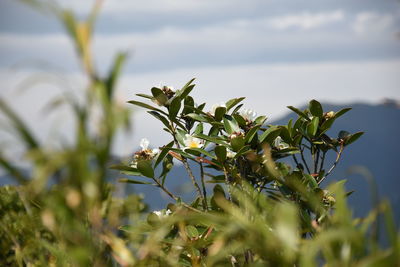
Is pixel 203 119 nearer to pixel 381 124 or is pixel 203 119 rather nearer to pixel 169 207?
pixel 169 207

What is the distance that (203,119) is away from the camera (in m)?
1.93

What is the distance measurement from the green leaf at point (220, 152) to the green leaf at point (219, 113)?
0.64ft

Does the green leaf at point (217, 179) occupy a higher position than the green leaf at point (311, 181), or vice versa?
the green leaf at point (311, 181)

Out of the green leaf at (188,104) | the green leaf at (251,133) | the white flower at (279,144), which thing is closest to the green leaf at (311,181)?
the white flower at (279,144)

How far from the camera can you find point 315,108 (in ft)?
6.44

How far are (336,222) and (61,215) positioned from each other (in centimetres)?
54

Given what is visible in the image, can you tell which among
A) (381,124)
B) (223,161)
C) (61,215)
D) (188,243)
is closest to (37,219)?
(188,243)

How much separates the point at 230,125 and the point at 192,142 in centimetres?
15

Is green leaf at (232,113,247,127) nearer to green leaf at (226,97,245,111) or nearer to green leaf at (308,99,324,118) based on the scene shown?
green leaf at (226,97,245,111)

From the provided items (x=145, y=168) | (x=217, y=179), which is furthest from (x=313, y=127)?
(x=145, y=168)

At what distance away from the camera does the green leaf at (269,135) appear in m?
1.76

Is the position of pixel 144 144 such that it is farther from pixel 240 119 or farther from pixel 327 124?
pixel 327 124

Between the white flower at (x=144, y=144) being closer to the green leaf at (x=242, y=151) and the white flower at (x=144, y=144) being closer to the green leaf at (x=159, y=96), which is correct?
the green leaf at (x=159, y=96)

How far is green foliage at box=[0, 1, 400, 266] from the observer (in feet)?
3.00
